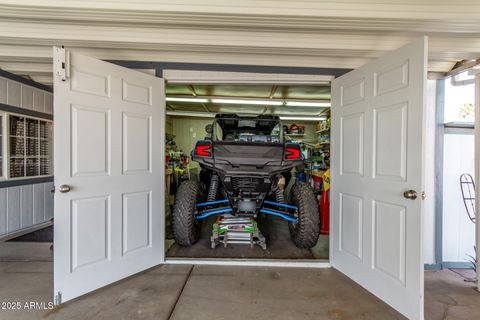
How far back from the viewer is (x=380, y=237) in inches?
79.4

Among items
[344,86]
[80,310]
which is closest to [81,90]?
[80,310]

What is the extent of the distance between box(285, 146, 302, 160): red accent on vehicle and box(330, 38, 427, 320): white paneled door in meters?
0.44

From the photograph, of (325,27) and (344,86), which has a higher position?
(325,27)

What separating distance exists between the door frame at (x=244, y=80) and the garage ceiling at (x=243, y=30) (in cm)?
14

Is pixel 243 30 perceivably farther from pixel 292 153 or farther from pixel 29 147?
pixel 29 147

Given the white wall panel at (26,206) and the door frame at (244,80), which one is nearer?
the door frame at (244,80)

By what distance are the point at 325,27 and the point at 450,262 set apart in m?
3.22

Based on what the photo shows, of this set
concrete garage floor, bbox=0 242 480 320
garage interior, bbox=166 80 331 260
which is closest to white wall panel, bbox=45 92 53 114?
garage interior, bbox=166 80 331 260

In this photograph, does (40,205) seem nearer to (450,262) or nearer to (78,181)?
(78,181)

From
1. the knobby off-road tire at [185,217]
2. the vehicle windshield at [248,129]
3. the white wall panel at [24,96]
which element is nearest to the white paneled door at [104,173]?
the knobby off-road tire at [185,217]

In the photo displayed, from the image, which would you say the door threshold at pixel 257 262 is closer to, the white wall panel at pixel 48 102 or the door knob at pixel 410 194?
the door knob at pixel 410 194

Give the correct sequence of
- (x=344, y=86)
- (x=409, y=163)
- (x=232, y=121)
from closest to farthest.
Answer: (x=409, y=163)
(x=344, y=86)
(x=232, y=121)

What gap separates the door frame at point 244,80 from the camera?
2641 millimetres

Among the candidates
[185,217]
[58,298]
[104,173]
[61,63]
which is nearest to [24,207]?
[58,298]
